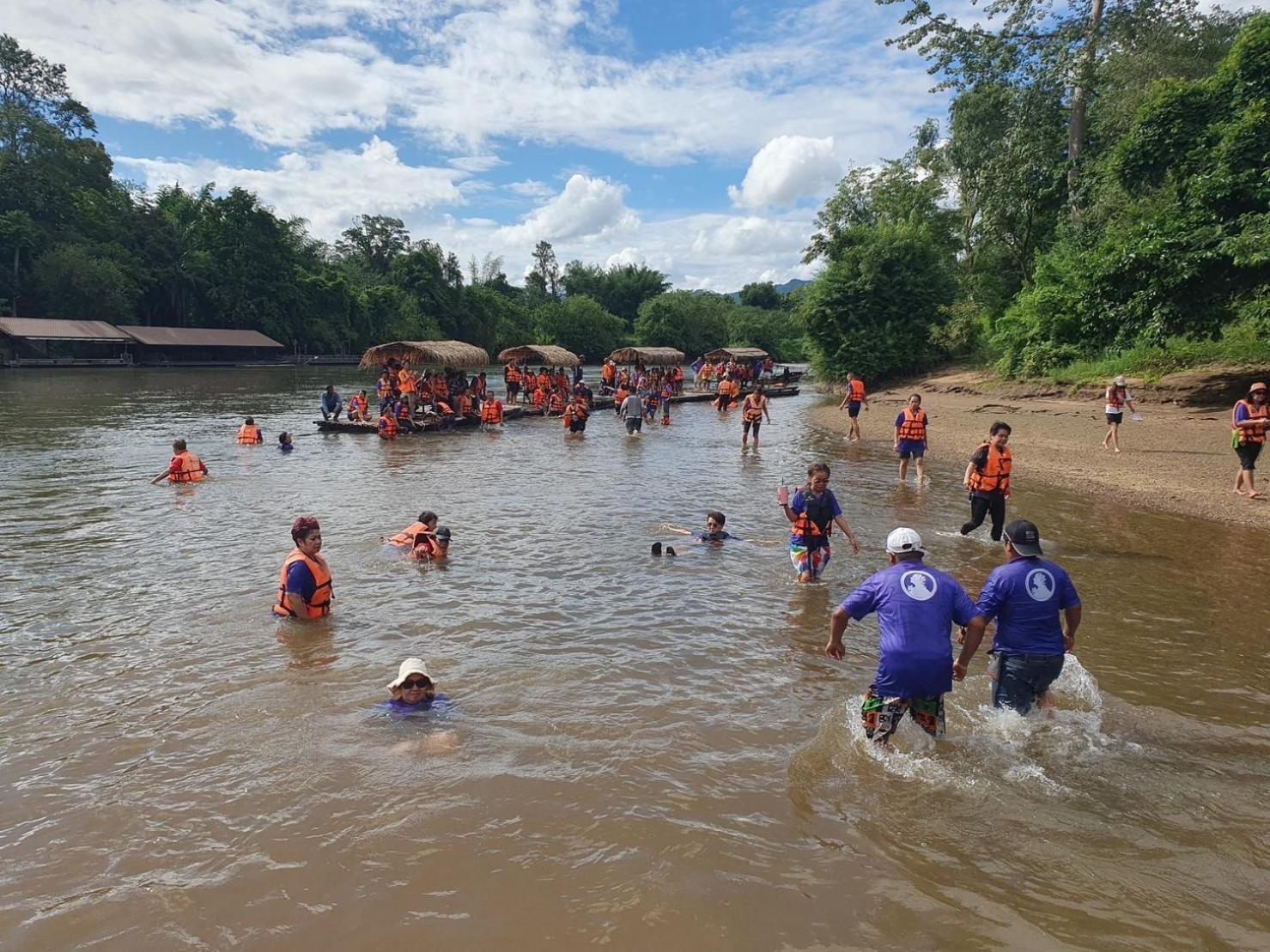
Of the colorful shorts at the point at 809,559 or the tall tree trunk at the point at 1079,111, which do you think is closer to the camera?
the colorful shorts at the point at 809,559

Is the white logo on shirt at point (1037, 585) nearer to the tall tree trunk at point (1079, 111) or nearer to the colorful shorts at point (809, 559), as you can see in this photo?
the colorful shorts at point (809, 559)

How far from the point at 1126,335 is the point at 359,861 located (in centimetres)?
2263

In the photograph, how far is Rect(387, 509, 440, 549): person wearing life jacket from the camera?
981cm

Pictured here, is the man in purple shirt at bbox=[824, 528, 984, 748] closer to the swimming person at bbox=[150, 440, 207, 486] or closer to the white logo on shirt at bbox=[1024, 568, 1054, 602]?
the white logo on shirt at bbox=[1024, 568, 1054, 602]

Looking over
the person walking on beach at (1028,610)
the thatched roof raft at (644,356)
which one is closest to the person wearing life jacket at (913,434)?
the person walking on beach at (1028,610)

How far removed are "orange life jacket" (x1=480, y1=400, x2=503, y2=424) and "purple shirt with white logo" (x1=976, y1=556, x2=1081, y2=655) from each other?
21759 millimetres

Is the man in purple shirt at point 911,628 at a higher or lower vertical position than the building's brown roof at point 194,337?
lower

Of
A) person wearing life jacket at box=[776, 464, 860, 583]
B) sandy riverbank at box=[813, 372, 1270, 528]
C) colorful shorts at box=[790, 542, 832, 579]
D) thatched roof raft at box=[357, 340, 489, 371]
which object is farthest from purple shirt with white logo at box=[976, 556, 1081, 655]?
thatched roof raft at box=[357, 340, 489, 371]

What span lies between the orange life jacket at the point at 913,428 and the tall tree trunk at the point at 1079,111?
18057mm

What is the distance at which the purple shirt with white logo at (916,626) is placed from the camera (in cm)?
466

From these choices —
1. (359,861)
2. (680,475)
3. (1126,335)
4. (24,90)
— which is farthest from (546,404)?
(24,90)

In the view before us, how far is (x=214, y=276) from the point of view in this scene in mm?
62156

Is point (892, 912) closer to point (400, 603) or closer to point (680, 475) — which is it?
point (400, 603)

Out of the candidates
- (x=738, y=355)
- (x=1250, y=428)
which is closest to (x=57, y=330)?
(x=738, y=355)
